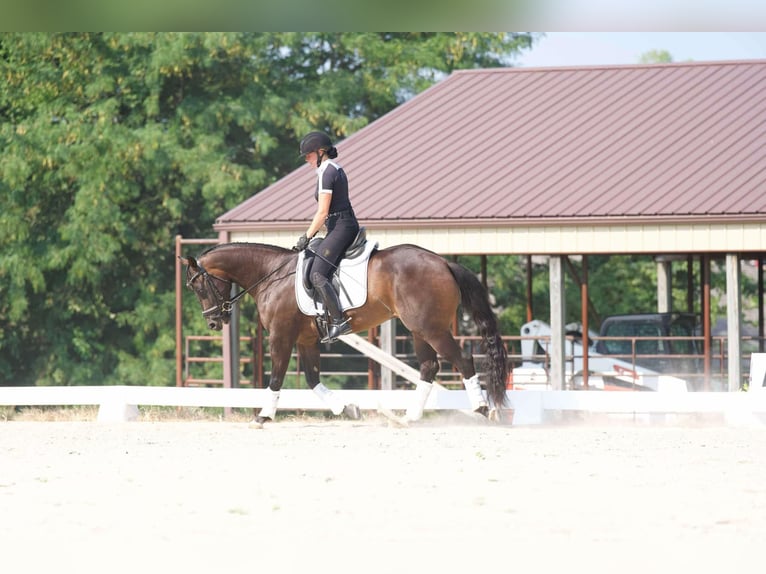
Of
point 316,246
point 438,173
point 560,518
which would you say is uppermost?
point 438,173

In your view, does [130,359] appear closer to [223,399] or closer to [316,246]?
[223,399]

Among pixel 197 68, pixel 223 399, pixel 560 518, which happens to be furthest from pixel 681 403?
pixel 197 68

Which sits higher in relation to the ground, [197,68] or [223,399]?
[197,68]

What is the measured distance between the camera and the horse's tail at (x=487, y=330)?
12.7 metres

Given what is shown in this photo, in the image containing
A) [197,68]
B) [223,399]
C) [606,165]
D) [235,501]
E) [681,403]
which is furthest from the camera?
[197,68]

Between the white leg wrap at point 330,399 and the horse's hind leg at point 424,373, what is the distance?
78 cm

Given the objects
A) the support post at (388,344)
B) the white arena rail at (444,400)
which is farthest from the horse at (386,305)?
the support post at (388,344)

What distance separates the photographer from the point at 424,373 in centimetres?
1296

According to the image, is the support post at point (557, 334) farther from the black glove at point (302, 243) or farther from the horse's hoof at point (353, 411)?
the black glove at point (302, 243)

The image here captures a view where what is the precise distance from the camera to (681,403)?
13.7 metres

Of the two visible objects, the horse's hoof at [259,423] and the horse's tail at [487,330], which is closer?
the horse's tail at [487,330]

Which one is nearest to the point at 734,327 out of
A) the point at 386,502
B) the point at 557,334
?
the point at 557,334

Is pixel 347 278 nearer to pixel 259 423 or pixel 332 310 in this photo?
pixel 332 310

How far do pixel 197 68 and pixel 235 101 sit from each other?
73.3 inches
